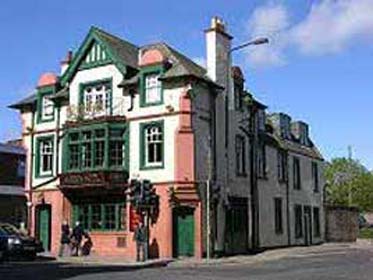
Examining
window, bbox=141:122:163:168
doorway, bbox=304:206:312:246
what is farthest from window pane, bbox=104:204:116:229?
doorway, bbox=304:206:312:246

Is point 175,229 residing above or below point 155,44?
below

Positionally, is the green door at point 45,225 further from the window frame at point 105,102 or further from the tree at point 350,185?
the tree at point 350,185

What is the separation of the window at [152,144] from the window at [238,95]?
19.6ft

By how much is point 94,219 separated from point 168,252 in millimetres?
5498

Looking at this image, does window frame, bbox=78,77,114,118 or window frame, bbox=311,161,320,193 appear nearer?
window frame, bbox=78,77,114,118

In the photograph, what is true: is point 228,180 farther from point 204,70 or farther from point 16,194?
point 16,194

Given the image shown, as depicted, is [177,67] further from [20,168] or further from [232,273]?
[20,168]

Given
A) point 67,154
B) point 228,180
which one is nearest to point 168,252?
point 228,180

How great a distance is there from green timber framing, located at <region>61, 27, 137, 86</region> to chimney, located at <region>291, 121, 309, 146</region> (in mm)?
17752

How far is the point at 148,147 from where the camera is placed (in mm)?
36219

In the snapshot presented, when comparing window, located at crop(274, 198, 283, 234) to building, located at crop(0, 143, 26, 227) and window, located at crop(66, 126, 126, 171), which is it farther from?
building, located at crop(0, 143, 26, 227)

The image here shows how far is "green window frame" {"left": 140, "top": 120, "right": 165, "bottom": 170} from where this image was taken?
3575 centimetres

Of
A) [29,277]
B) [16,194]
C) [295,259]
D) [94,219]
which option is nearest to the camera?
[29,277]

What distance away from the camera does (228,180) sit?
38219 millimetres
